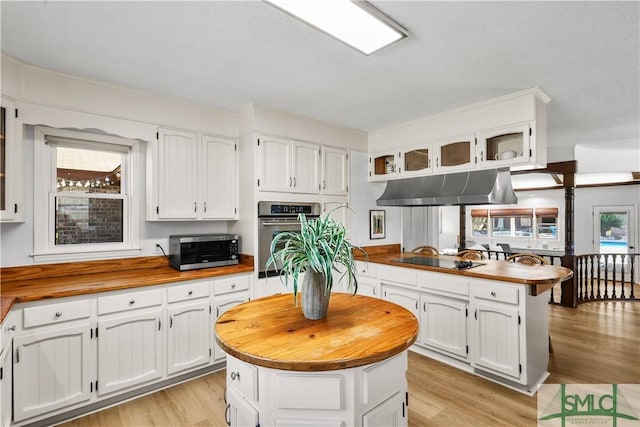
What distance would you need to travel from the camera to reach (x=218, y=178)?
333 centimetres

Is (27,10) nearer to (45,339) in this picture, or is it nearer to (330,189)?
(45,339)

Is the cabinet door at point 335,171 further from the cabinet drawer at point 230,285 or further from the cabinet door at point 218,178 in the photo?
the cabinet drawer at point 230,285

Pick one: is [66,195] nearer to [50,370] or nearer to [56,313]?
[56,313]

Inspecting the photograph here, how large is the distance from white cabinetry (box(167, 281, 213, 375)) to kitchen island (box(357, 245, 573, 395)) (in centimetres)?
193

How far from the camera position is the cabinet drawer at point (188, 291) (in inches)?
104

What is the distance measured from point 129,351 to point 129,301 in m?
0.38

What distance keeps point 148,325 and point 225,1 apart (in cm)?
231

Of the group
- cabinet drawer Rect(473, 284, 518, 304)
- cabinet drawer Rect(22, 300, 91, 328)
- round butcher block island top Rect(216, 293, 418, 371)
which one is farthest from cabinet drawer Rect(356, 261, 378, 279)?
cabinet drawer Rect(22, 300, 91, 328)

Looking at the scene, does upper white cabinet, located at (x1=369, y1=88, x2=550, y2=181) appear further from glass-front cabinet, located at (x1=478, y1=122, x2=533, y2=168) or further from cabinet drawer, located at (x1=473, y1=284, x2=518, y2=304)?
cabinet drawer, located at (x1=473, y1=284, x2=518, y2=304)

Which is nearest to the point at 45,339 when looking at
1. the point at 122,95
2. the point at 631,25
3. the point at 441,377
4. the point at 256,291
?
the point at 256,291

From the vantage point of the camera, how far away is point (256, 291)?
10.4ft

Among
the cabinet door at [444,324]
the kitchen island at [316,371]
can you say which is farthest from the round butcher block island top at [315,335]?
the cabinet door at [444,324]

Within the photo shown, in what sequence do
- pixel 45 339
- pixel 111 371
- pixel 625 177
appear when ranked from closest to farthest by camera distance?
→ pixel 45 339 < pixel 111 371 < pixel 625 177

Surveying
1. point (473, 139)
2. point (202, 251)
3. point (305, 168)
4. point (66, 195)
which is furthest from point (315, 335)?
point (473, 139)
